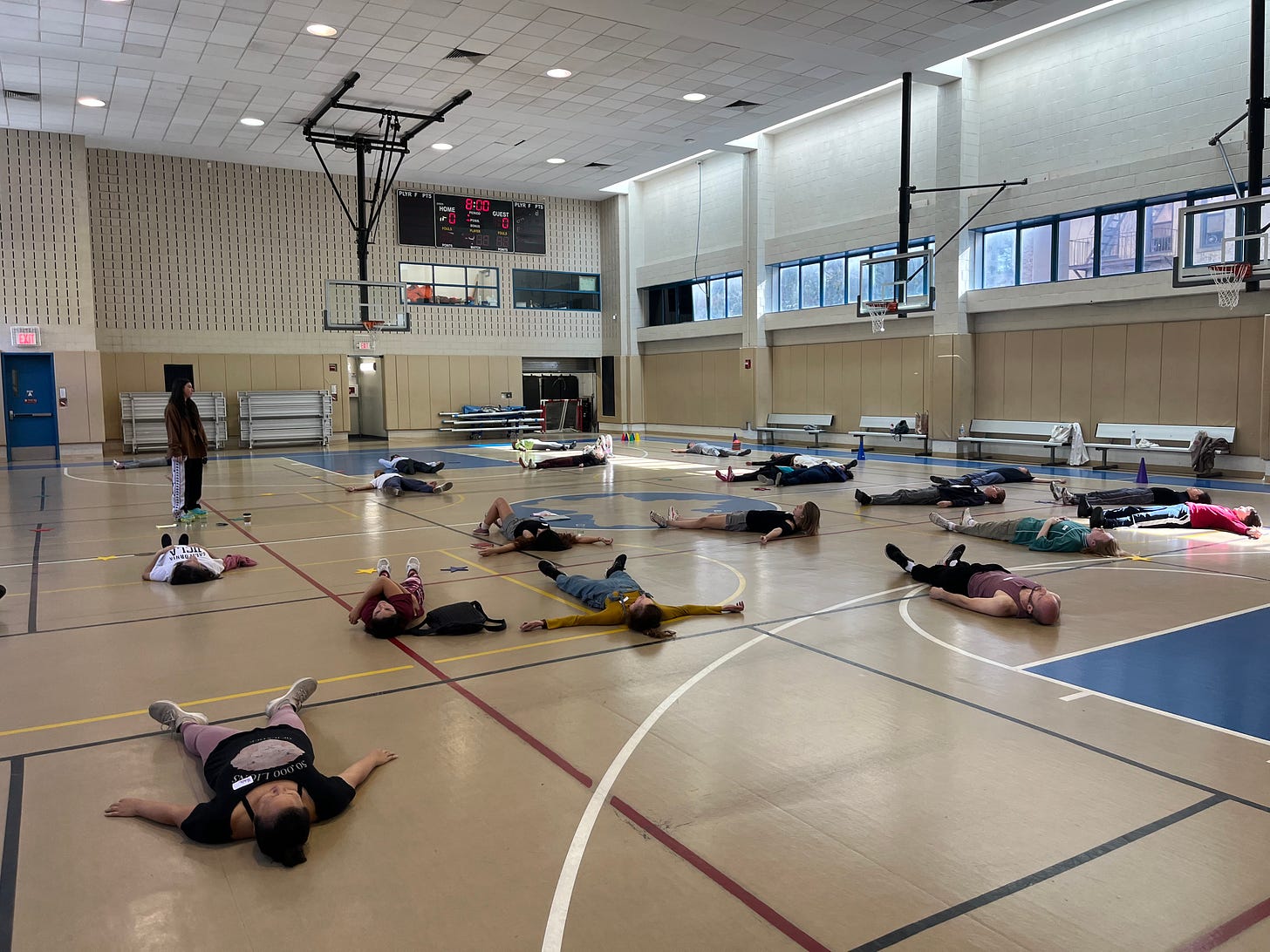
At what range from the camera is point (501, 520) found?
34.5 ft

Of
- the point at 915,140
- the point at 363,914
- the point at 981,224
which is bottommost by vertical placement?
the point at 363,914

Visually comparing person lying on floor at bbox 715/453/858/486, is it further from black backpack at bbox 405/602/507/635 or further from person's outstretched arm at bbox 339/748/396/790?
person's outstretched arm at bbox 339/748/396/790

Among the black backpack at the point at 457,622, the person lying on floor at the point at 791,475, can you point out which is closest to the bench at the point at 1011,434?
the person lying on floor at the point at 791,475

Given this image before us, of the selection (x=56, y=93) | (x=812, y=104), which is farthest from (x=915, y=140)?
(x=56, y=93)

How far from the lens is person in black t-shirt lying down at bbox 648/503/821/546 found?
10.4 m

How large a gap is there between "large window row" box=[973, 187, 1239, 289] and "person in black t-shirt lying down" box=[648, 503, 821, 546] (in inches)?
395

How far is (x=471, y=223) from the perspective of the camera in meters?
29.9

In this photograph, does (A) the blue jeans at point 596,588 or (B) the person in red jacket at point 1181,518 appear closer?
(A) the blue jeans at point 596,588

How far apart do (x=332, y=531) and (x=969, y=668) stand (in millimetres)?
8154

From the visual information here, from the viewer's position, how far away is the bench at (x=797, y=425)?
82.6ft

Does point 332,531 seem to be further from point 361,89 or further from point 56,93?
point 56,93

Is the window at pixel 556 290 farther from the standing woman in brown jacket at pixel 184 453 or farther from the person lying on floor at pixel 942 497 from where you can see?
the person lying on floor at pixel 942 497

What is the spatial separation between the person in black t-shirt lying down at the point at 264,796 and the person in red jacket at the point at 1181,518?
952cm

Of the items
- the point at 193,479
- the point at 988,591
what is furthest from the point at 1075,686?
the point at 193,479
